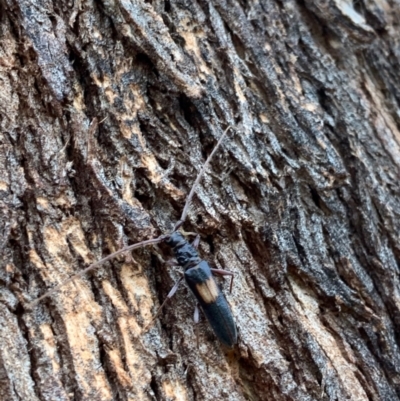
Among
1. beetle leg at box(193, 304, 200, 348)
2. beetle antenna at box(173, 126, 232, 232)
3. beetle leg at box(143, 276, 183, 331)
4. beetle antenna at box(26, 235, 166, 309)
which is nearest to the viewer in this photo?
beetle antenna at box(26, 235, 166, 309)

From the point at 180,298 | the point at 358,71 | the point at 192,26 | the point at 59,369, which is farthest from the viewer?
the point at 358,71

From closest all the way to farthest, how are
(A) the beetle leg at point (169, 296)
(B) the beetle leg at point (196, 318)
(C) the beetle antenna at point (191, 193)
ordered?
(A) the beetle leg at point (169, 296), (B) the beetle leg at point (196, 318), (C) the beetle antenna at point (191, 193)

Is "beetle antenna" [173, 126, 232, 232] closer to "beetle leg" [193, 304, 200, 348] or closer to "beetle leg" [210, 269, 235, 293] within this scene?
"beetle leg" [210, 269, 235, 293]

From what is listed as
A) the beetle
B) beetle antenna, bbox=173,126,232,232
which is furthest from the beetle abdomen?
beetle antenna, bbox=173,126,232,232

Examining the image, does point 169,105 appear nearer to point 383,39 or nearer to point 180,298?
point 180,298

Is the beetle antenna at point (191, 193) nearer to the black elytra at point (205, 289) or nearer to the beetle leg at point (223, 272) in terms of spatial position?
the black elytra at point (205, 289)

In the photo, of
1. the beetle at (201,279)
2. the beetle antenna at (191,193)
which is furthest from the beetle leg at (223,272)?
the beetle antenna at (191,193)

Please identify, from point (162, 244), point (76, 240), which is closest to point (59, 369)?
point (76, 240)
